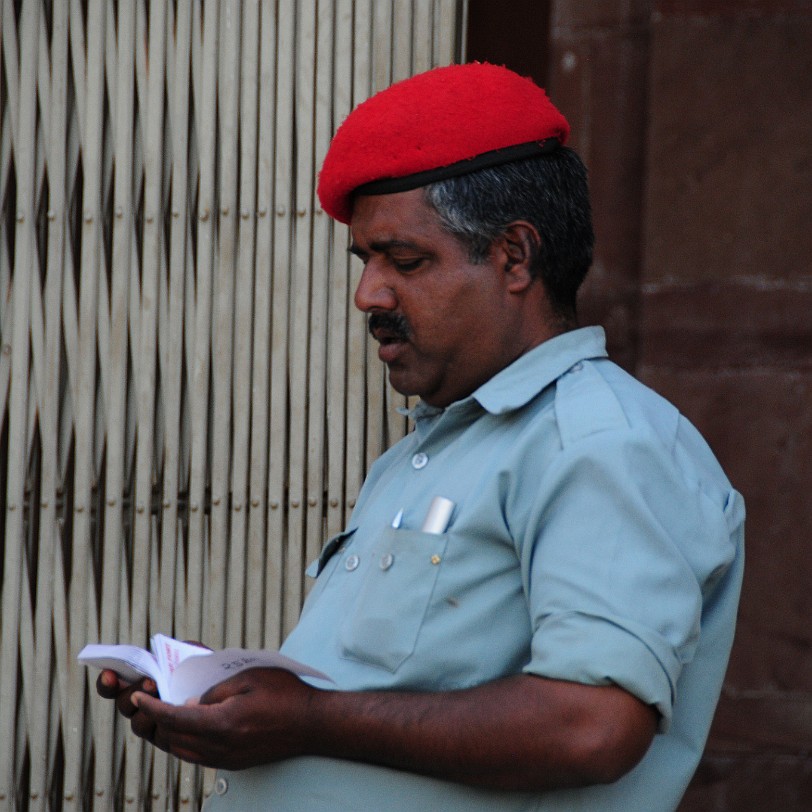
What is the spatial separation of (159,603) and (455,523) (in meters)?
1.95

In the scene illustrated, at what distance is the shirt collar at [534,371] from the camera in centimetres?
199

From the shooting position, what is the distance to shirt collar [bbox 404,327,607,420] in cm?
199

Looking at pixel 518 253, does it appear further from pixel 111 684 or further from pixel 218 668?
pixel 111 684

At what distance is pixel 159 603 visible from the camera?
367 centimetres

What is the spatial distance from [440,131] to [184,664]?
0.90 meters

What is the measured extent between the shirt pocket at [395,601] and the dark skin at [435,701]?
7cm

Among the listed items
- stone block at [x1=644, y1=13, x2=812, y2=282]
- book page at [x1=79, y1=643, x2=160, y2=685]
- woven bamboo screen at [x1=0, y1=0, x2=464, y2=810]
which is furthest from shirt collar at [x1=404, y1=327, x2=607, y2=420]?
woven bamboo screen at [x1=0, y1=0, x2=464, y2=810]

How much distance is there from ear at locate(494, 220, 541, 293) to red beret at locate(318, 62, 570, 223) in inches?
4.6

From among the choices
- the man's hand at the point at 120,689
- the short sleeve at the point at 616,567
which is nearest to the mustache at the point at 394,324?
the short sleeve at the point at 616,567

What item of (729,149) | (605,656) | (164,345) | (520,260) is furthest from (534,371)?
(164,345)

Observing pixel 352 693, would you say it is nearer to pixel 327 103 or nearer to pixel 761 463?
pixel 761 463

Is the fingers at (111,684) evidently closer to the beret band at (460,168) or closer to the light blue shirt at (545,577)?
the light blue shirt at (545,577)

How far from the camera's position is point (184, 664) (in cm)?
192

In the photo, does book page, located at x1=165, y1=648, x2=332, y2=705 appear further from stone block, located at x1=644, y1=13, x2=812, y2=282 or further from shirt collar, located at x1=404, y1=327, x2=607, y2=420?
stone block, located at x1=644, y1=13, x2=812, y2=282
